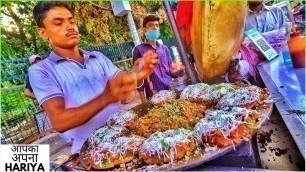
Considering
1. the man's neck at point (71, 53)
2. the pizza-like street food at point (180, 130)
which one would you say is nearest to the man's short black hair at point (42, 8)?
the man's neck at point (71, 53)

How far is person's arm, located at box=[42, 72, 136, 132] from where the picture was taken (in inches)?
36.5

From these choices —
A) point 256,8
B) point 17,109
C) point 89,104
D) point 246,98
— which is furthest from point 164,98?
point 17,109

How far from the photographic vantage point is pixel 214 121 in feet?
3.24

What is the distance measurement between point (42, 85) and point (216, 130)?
2.91 feet

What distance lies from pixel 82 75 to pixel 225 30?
0.93m

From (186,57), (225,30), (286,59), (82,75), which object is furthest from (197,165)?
(286,59)

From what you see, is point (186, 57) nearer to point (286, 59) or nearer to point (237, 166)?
point (237, 166)

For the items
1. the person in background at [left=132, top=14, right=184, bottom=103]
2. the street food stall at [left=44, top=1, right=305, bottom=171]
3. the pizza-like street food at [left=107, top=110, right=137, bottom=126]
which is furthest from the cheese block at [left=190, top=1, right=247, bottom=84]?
the person in background at [left=132, top=14, right=184, bottom=103]

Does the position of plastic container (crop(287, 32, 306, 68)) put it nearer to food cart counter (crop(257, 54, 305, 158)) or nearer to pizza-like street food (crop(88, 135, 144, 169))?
food cart counter (crop(257, 54, 305, 158))

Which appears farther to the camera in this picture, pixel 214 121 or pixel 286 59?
pixel 286 59

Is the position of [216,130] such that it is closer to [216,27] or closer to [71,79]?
[216,27]

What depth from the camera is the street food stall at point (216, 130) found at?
2.56 ft

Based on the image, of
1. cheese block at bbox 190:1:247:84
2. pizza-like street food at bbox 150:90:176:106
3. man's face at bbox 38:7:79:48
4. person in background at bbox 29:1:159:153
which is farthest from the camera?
pizza-like street food at bbox 150:90:176:106

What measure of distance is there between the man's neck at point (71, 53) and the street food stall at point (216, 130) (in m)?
0.51
